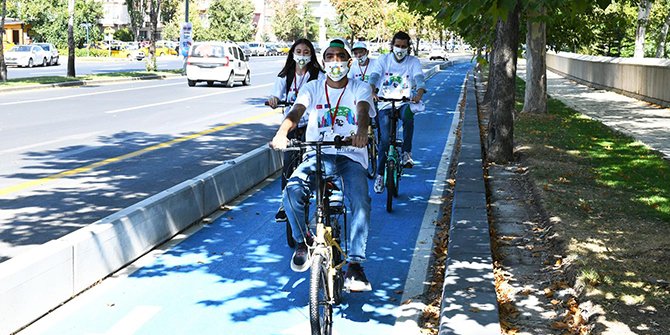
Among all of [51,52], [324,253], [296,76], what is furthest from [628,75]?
[51,52]

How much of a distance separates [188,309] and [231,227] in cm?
287

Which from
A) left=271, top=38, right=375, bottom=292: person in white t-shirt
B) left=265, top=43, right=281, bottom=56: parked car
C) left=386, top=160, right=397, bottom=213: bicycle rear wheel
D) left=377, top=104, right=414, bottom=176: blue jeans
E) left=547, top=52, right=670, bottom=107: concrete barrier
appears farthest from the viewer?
left=265, top=43, right=281, bottom=56: parked car

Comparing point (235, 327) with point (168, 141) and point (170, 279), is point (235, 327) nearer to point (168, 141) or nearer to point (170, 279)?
point (170, 279)

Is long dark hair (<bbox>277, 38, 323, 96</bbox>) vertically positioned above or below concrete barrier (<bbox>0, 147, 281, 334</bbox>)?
above

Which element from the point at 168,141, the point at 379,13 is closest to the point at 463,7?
the point at 168,141

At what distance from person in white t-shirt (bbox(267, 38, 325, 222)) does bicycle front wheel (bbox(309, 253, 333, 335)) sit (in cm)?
358

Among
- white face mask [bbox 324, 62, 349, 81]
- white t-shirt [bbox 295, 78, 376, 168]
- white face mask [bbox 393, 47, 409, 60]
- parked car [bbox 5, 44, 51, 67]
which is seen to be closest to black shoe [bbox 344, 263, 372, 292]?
white t-shirt [bbox 295, 78, 376, 168]

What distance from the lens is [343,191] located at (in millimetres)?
6168

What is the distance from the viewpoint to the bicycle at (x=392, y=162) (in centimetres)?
1010

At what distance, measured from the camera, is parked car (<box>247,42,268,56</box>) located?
9242 cm

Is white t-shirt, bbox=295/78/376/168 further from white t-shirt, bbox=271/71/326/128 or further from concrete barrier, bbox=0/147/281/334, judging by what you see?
white t-shirt, bbox=271/71/326/128

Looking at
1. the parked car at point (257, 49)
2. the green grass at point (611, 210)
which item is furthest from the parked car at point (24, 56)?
the parked car at point (257, 49)

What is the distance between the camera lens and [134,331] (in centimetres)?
579

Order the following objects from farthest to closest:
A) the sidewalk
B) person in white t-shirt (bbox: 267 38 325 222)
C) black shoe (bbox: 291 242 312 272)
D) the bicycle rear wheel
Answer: the sidewalk
the bicycle rear wheel
person in white t-shirt (bbox: 267 38 325 222)
black shoe (bbox: 291 242 312 272)
